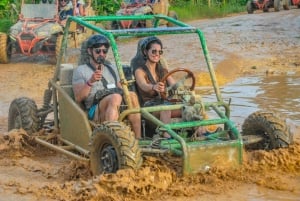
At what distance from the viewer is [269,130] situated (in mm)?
6812

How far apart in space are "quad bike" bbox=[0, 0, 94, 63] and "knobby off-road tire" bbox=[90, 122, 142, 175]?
9.08 m

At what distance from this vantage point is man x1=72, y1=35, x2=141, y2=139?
674cm

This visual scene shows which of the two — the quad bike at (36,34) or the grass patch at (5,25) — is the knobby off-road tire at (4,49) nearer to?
the quad bike at (36,34)

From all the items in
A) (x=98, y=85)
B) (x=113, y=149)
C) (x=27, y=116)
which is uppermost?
(x=98, y=85)

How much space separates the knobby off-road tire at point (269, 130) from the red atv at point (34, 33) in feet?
30.0

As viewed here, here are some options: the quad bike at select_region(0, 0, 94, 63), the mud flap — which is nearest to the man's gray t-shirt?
the mud flap

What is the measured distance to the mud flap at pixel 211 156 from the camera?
19.7ft

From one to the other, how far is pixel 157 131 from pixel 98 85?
3.63 ft

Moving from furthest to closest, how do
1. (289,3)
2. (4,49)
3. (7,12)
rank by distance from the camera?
(289,3)
(7,12)
(4,49)

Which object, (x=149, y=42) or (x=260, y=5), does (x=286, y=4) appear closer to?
(x=260, y=5)

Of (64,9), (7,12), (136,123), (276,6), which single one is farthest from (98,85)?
(276,6)

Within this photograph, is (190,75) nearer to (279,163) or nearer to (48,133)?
(279,163)

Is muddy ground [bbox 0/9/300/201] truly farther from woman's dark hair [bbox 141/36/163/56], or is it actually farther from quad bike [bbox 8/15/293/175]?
woman's dark hair [bbox 141/36/163/56]

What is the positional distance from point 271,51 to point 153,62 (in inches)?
425
